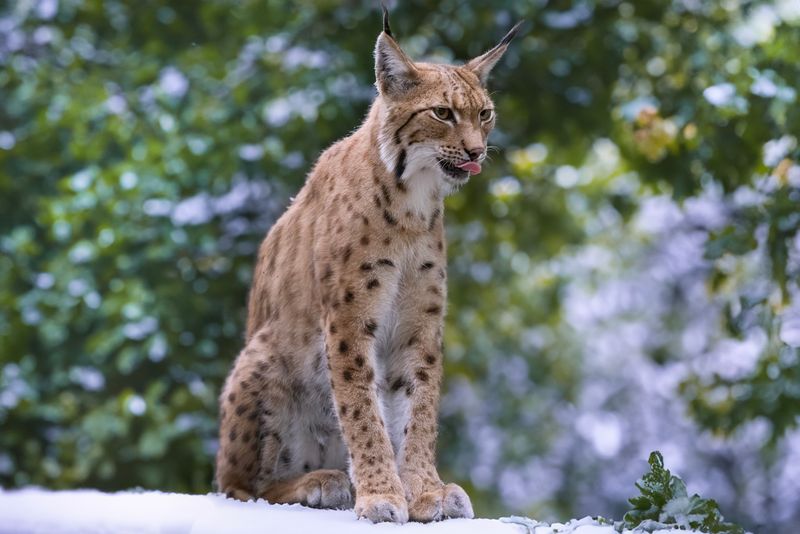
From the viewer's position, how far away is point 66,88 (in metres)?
9.20

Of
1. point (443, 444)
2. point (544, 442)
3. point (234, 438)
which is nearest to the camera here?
point (234, 438)

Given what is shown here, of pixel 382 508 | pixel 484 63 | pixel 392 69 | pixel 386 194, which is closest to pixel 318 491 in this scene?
pixel 382 508

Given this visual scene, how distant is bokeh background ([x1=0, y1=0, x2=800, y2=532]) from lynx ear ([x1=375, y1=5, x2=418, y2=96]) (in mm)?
3097

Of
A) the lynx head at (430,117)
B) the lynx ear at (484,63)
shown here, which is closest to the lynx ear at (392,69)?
the lynx head at (430,117)

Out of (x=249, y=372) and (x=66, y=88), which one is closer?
(x=249, y=372)

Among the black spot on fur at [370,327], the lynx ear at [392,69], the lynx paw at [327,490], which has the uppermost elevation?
the lynx ear at [392,69]

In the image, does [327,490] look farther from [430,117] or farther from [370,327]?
[430,117]

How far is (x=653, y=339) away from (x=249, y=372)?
1005 centimetres

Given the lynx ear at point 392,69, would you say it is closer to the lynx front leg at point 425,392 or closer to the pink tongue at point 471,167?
the pink tongue at point 471,167

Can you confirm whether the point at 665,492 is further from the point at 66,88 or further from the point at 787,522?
the point at 787,522

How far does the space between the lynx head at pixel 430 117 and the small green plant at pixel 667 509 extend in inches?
52.4

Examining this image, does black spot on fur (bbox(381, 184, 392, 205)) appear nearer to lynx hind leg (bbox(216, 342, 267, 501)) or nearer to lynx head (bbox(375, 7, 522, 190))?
lynx head (bbox(375, 7, 522, 190))

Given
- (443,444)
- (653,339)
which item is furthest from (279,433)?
(653,339)

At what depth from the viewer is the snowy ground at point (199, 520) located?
4069 millimetres
